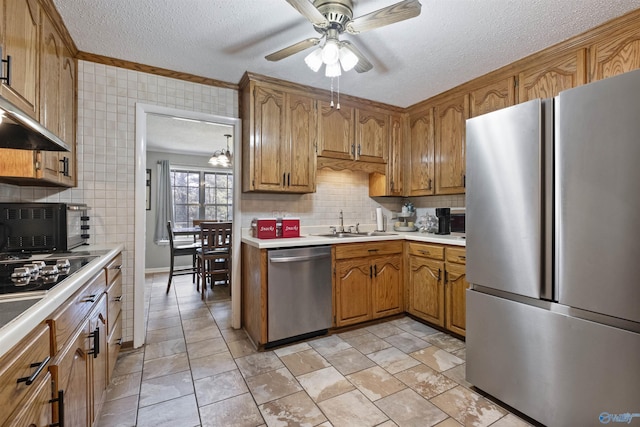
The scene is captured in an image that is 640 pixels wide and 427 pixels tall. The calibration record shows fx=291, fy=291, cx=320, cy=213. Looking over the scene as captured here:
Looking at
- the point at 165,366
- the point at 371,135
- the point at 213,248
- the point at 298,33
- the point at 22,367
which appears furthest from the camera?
the point at 213,248

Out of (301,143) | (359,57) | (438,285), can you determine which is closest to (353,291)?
(438,285)

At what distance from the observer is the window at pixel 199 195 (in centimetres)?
578

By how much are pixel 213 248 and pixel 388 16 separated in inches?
140

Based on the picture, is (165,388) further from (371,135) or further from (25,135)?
(371,135)

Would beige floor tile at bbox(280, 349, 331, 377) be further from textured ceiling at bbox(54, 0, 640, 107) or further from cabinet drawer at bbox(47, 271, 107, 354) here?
textured ceiling at bbox(54, 0, 640, 107)

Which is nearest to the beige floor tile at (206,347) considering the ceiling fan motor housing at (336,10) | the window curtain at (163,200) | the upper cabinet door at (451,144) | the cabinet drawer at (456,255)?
the cabinet drawer at (456,255)

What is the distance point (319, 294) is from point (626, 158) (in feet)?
6.90

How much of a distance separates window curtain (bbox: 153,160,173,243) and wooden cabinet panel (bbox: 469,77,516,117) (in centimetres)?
518

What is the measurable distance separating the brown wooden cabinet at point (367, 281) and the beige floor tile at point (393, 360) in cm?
47

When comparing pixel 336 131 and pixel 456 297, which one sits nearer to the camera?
pixel 456 297

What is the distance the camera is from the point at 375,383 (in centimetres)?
195

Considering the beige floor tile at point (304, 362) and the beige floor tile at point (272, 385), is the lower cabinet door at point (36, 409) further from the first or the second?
the beige floor tile at point (304, 362)

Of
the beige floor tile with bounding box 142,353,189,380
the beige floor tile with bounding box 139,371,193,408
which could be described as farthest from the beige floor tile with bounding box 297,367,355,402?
the beige floor tile with bounding box 142,353,189,380

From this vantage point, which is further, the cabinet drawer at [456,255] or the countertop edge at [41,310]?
the cabinet drawer at [456,255]
